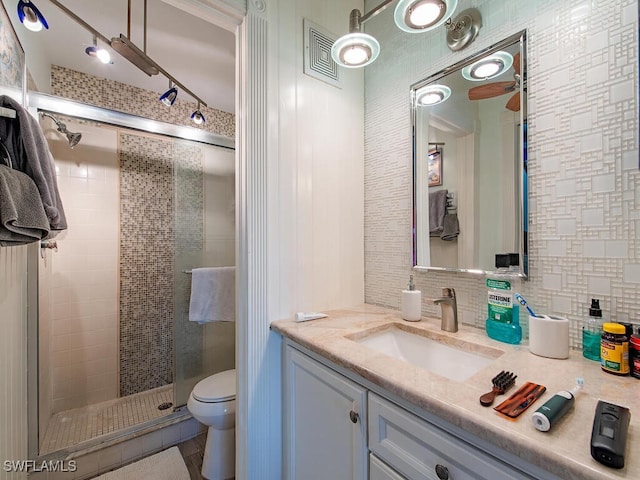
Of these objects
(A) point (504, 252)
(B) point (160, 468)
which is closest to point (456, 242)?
(A) point (504, 252)

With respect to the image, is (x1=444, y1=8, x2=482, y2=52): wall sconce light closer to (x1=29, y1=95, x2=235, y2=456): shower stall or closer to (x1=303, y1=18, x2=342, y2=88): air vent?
(x1=303, y1=18, x2=342, y2=88): air vent

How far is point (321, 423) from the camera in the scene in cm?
91

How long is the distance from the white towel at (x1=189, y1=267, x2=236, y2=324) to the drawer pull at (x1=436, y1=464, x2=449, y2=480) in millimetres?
1540

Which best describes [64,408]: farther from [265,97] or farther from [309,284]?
[265,97]

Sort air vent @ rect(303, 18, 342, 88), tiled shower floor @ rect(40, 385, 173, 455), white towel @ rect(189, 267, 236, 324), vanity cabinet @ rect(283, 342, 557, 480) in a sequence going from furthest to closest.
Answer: white towel @ rect(189, 267, 236, 324)
tiled shower floor @ rect(40, 385, 173, 455)
air vent @ rect(303, 18, 342, 88)
vanity cabinet @ rect(283, 342, 557, 480)

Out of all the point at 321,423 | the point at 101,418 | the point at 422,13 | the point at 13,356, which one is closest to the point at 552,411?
the point at 321,423

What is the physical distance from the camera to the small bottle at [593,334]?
747 mm

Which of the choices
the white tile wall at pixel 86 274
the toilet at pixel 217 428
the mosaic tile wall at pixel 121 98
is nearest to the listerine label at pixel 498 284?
the toilet at pixel 217 428

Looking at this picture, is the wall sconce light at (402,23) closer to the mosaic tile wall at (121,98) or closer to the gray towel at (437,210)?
the gray towel at (437,210)

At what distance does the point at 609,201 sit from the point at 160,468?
92.5 inches

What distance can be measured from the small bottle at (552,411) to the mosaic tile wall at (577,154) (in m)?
0.42

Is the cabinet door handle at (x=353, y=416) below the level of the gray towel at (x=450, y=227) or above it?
below

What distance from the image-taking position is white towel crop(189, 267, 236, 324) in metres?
1.87

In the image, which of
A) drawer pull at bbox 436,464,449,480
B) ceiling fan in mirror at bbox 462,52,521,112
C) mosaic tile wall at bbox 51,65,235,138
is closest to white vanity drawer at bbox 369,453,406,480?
drawer pull at bbox 436,464,449,480
